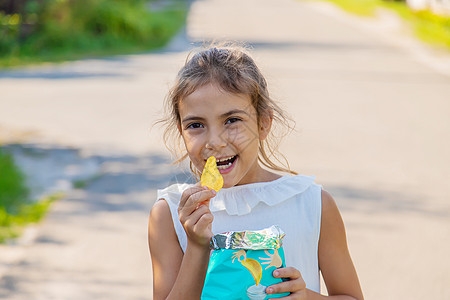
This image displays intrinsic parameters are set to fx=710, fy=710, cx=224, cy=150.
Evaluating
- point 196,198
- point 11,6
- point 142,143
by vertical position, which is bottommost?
point 196,198

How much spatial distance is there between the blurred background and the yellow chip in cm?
38

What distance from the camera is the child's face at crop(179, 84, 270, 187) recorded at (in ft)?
6.02

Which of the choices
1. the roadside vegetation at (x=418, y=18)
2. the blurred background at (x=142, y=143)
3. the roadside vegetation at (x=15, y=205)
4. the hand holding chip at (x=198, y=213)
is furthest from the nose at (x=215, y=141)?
the roadside vegetation at (x=418, y=18)

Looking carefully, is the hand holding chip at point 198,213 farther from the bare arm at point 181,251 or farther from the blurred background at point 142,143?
the blurred background at point 142,143

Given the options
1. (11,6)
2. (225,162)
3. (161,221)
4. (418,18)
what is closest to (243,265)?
(225,162)

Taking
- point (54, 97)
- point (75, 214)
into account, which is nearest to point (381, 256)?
point (75, 214)

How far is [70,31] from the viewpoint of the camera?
1753 centimetres

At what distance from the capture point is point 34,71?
13.8m

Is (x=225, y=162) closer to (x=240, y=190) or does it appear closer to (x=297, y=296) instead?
(x=240, y=190)

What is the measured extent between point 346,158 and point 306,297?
556 centimetres

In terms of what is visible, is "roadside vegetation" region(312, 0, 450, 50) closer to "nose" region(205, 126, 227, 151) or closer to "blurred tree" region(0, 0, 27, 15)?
"blurred tree" region(0, 0, 27, 15)

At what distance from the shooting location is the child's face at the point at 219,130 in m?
1.83

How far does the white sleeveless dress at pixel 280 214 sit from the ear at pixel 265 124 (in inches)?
5.5

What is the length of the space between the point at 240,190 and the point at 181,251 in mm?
242
